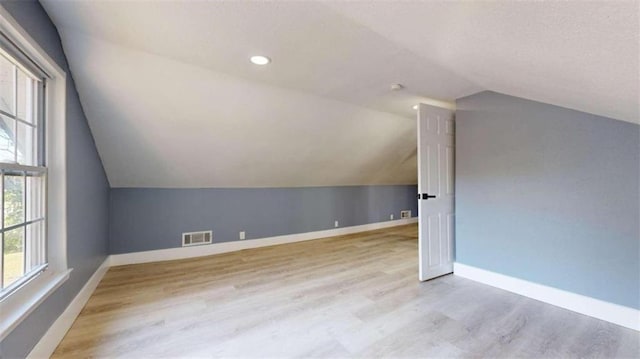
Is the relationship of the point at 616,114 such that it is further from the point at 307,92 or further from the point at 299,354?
the point at 299,354

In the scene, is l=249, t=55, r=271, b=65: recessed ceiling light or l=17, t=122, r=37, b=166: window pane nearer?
l=17, t=122, r=37, b=166: window pane

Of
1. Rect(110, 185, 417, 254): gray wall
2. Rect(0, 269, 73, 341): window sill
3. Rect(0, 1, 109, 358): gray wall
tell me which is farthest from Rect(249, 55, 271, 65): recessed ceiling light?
Rect(110, 185, 417, 254): gray wall

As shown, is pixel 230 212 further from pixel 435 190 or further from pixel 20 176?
pixel 435 190

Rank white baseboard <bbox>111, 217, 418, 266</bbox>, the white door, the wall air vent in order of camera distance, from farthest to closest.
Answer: the wall air vent < white baseboard <bbox>111, 217, 418, 266</bbox> < the white door

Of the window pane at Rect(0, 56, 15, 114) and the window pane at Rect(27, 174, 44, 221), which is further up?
the window pane at Rect(0, 56, 15, 114)

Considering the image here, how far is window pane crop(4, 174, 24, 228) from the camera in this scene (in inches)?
58.2

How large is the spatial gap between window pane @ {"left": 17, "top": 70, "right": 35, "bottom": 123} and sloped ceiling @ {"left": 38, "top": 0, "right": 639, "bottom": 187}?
0.45 m

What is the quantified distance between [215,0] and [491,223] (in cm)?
317

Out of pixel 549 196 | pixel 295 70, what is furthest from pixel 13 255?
pixel 549 196

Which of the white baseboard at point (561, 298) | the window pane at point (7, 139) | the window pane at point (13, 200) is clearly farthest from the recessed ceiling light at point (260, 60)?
the white baseboard at point (561, 298)

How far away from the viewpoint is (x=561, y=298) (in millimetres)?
2357

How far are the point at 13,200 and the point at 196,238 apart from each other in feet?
8.37

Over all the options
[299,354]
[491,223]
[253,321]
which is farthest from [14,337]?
[491,223]

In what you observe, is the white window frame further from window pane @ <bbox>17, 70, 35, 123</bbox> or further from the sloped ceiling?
the sloped ceiling
